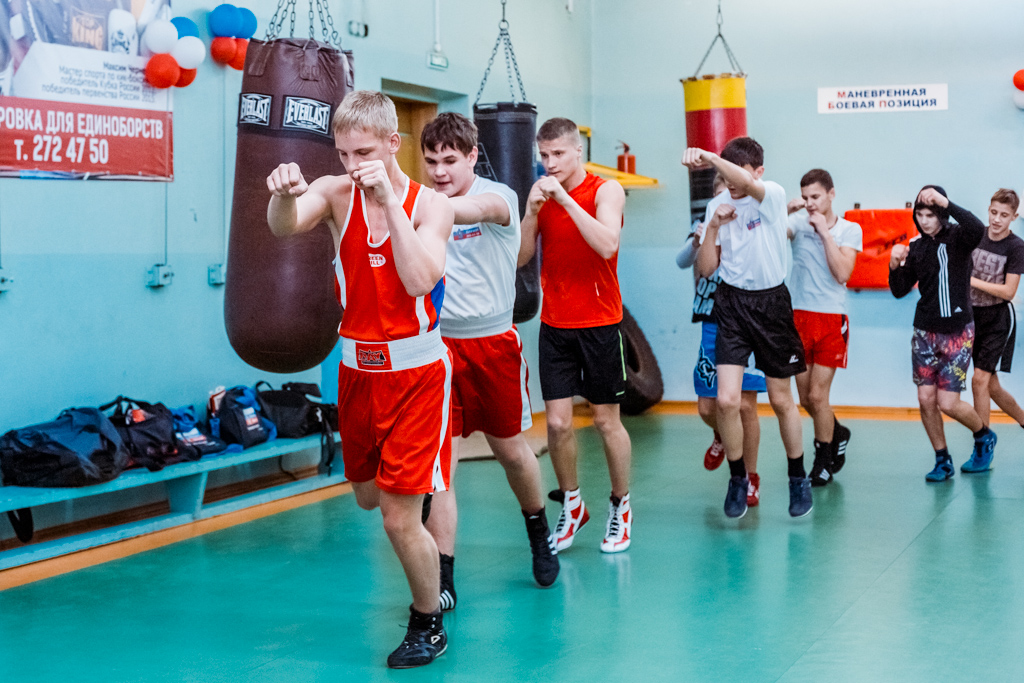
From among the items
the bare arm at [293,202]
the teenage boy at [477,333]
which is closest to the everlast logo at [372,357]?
the bare arm at [293,202]

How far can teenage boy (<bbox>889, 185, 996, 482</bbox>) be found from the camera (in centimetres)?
573

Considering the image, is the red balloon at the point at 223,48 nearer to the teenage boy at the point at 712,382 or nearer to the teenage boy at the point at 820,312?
the teenage boy at the point at 712,382

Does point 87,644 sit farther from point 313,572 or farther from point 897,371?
point 897,371

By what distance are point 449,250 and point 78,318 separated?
222 centimetres

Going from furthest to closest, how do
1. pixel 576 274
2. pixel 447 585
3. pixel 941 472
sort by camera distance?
1. pixel 941 472
2. pixel 576 274
3. pixel 447 585

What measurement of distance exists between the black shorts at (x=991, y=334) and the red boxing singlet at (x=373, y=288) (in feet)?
14.2

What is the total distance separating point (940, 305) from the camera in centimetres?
579

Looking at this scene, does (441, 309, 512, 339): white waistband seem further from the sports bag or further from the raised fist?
the sports bag

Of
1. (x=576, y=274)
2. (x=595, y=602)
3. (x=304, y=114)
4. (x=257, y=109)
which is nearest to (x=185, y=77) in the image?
(x=257, y=109)

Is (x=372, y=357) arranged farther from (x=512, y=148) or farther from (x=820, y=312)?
(x=820, y=312)

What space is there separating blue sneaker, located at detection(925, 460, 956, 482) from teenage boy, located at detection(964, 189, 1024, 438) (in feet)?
1.76

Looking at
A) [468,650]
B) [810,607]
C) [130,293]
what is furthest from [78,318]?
[810,607]

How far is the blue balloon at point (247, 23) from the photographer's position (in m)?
5.68

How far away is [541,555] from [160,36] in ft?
10.5
